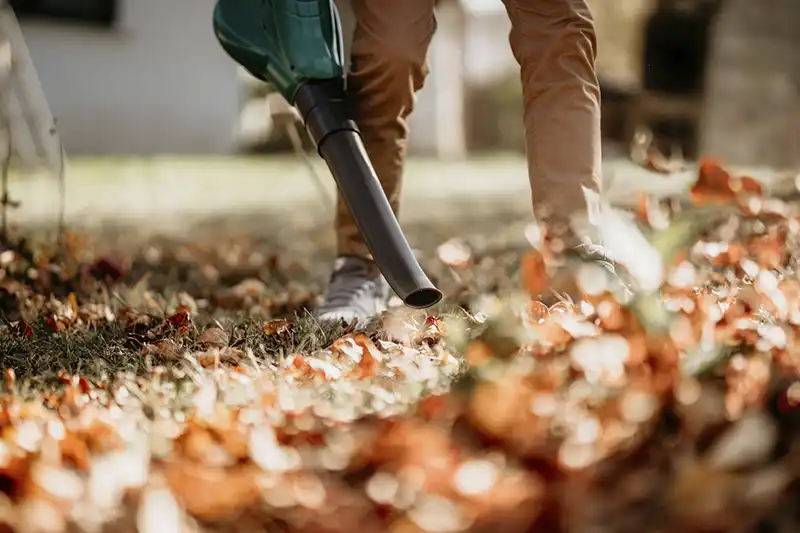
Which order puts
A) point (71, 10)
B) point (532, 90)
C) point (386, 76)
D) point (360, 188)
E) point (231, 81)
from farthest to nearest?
point (231, 81) → point (71, 10) → point (386, 76) → point (532, 90) → point (360, 188)

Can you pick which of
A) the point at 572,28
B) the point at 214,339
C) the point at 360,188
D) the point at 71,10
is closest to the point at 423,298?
the point at 360,188

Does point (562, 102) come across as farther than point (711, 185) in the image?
No

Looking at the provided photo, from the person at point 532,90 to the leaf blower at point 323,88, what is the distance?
0.10 metres

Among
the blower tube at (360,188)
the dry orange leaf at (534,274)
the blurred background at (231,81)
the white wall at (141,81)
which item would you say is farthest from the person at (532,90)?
the white wall at (141,81)

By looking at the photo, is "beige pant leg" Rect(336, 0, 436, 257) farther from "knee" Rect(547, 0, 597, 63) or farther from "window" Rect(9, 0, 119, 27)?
"window" Rect(9, 0, 119, 27)

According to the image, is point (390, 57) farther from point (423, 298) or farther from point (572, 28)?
point (423, 298)

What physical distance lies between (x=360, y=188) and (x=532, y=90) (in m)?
0.41

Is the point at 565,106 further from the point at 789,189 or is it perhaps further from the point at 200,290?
the point at 789,189

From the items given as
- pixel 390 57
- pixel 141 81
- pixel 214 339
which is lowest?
pixel 141 81

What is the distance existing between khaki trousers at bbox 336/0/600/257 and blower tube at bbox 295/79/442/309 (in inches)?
5.3

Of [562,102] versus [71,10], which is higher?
[562,102]

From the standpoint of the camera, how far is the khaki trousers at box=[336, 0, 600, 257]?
179 centimetres

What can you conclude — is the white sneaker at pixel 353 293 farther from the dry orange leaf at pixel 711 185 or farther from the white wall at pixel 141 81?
the white wall at pixel 141 81

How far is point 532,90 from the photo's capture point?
1849 mm
